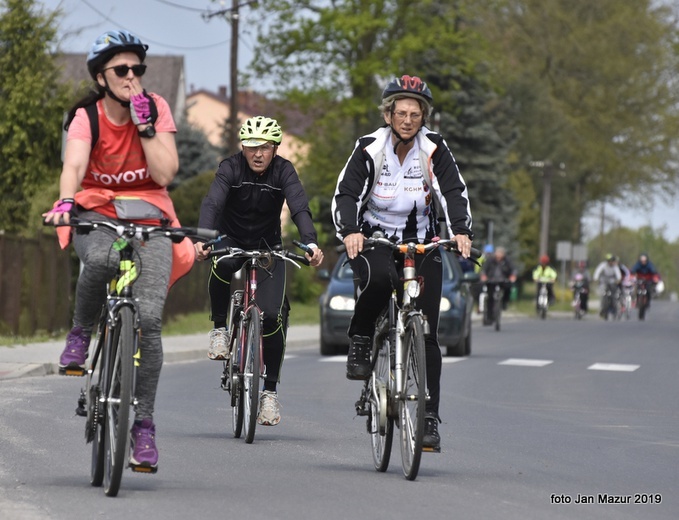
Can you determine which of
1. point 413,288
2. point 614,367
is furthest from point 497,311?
point 413,288

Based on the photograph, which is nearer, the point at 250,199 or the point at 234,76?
the point at 250,199

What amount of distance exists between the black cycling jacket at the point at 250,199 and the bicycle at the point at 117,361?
2.60 meters

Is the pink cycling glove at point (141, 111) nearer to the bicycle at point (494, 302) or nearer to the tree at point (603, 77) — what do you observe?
the bicycle at point (494, 302)

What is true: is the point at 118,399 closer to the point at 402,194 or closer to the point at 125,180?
the point at 125,180

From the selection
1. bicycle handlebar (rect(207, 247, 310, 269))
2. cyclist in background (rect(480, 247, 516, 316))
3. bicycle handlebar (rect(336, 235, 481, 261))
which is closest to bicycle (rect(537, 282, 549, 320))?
cyclist in background (rect(480, 247, 516, 316))

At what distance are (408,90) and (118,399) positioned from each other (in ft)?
7.90

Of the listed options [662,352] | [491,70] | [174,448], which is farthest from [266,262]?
[491,70]

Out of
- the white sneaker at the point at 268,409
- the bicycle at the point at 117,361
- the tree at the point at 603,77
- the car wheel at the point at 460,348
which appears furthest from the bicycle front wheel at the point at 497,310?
the tree at the point at 603,77

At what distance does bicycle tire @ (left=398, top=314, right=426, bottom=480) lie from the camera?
7.33m

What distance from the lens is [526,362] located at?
790 inches

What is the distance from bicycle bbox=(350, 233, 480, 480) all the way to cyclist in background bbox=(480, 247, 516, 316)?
23.3m

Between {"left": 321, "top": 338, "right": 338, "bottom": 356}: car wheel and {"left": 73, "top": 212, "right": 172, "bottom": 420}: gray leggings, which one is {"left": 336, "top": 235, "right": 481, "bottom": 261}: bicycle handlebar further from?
{"left": 321, "top": 338, "right": 338, "bottom": 356}: car wheel

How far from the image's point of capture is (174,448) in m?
8.73

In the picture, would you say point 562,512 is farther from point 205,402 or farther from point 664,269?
point 664,269
